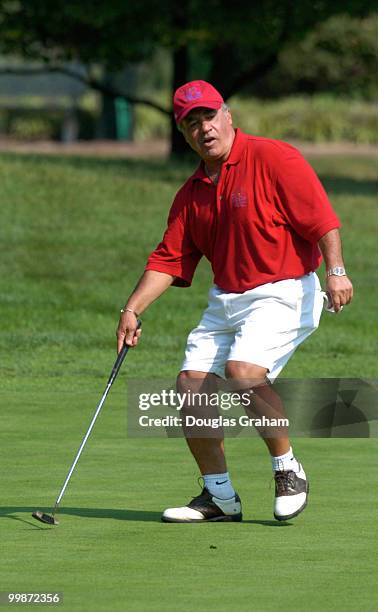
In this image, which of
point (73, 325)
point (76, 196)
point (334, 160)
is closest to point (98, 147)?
point (334, 160)

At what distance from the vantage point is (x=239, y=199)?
7.18 metres

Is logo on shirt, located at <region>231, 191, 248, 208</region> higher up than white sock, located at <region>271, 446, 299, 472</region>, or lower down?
higher up

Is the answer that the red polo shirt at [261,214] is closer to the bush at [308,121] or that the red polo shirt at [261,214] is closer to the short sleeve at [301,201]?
the short sleeve at [301,201]

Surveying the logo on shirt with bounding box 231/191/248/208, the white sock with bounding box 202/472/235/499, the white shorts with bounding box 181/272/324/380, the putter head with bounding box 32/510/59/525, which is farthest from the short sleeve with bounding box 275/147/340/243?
the putter head with bounding box 32/510/59/525

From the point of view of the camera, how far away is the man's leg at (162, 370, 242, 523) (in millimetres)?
7340

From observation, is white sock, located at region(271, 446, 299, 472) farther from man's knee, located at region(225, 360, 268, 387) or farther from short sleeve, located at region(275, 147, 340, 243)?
short sleeve, located at region(275, 147, 340, 243)

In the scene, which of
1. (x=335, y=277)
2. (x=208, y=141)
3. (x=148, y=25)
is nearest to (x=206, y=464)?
(x=335, y=277)

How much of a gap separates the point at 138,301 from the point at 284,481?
104 centimetres

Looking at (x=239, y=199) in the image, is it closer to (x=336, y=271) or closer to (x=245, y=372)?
(x=336, y=271)

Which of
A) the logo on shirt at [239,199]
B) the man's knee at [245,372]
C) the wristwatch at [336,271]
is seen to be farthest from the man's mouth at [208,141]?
the man's knee at [245,372]

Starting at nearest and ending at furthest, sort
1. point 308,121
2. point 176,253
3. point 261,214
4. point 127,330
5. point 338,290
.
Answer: point 338,290 < point 261,214 < point 127,330 < point 176,253 < point 308,121

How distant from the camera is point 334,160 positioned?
40375 millimetres

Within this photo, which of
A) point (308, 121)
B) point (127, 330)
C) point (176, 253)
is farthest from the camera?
point (308, 121)

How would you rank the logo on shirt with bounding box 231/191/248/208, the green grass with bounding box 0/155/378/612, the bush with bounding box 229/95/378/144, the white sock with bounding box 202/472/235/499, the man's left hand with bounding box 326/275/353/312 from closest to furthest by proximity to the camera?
1. the green grass with bounding box 0/155/378/612
2. the man's left hand with bounding box 326/275/353/312
3. the logo on shirt with bounding box 231/191/248/208
4. the white sock with bounding box 202/472/235/499
5. the bush with bounding box 229/95/378/144
